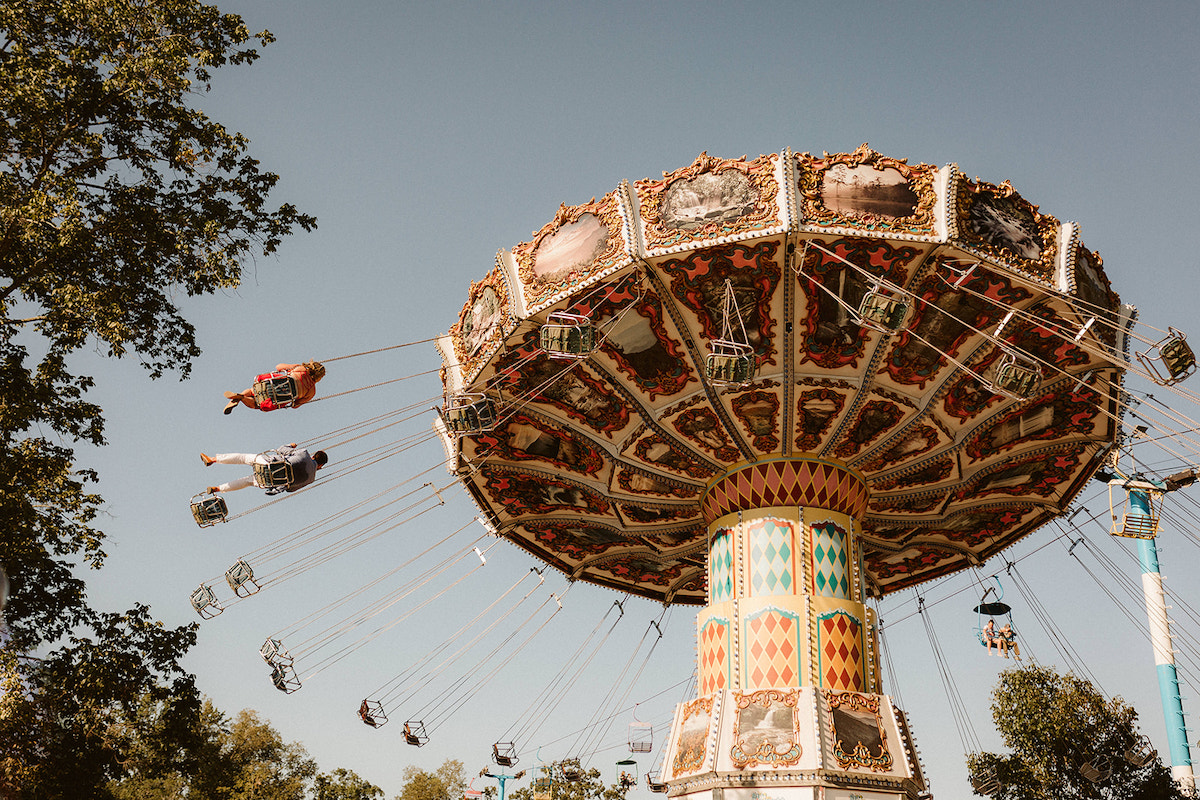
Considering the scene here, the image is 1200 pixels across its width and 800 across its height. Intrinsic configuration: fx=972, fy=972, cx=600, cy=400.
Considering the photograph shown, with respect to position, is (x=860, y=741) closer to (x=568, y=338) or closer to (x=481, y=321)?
(x=568, y=338)

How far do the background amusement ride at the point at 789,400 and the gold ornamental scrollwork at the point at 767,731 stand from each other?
27 mm

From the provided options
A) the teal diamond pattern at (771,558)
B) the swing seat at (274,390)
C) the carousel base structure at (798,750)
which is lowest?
the carousel base structure at (798,750)

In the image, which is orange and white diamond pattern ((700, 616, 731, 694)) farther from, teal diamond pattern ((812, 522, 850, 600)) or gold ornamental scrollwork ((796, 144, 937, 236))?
gold ornamental scrollwork ((796, 144, 937, 236))

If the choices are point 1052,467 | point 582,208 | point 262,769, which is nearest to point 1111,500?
point 1052,467

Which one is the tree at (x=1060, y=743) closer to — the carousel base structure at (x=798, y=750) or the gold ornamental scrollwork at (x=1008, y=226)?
the carousel base structure at (x=798, y=750)

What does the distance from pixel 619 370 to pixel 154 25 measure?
7.12 meters

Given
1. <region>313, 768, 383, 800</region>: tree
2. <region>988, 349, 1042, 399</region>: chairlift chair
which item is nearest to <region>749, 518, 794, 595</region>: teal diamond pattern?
<region>988, 349, 1042, 399</region>: chairlift chair

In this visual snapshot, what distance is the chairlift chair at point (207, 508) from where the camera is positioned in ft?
38.3

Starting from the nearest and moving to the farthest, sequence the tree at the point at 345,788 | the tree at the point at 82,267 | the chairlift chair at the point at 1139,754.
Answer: the tree at the point at 82,267, the chairlift chair at the point at 1139,754, the tree at the point at 345,788

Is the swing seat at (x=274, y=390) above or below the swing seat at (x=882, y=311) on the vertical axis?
below

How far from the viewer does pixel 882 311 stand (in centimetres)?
1075

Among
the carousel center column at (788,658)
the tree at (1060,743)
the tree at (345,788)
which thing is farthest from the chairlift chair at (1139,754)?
the tree at (345,788)

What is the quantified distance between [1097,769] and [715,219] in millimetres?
16750

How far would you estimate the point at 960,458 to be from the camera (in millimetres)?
14914
